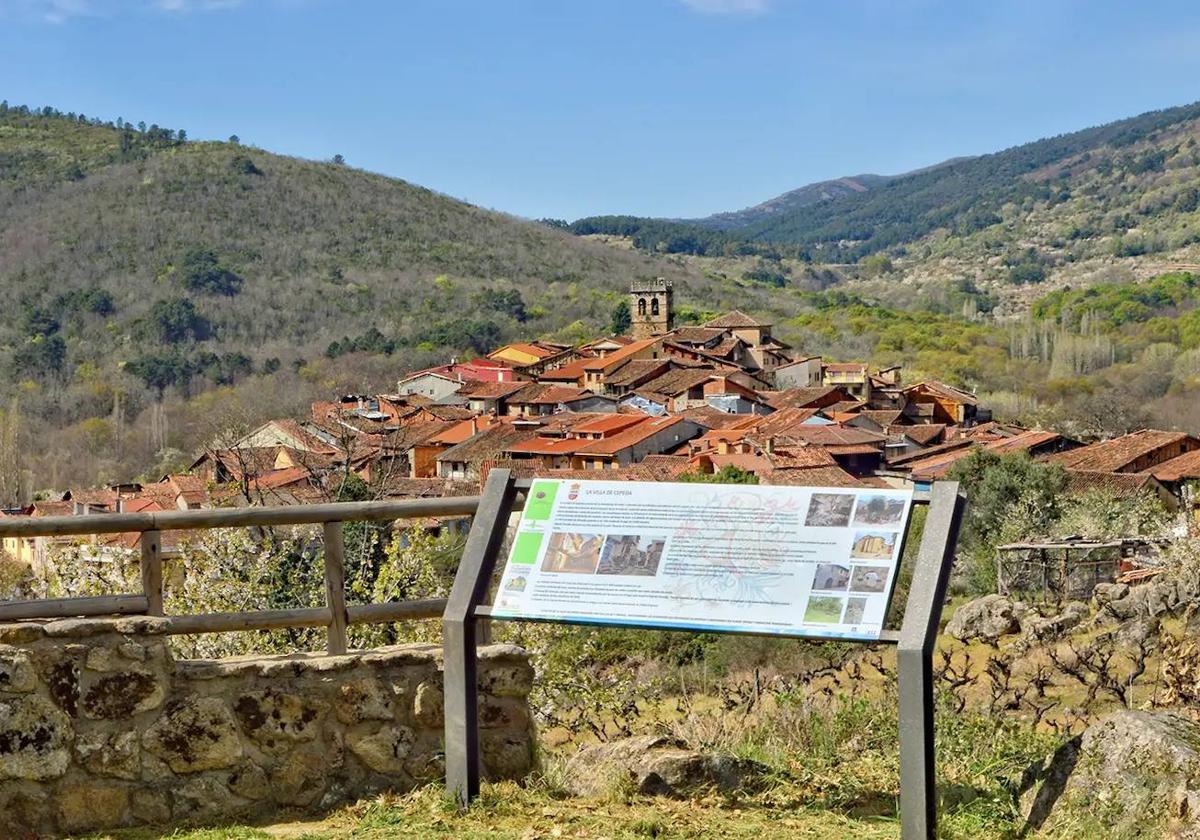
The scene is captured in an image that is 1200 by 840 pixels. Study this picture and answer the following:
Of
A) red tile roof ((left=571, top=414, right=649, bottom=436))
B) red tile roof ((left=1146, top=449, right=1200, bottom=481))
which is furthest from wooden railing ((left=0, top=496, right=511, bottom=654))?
red tile roof ((left=571, top=414, right=649, bottom=436))

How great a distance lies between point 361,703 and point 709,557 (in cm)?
152

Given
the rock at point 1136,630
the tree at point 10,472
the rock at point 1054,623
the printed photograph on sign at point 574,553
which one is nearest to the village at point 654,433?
the tree at point 10,472

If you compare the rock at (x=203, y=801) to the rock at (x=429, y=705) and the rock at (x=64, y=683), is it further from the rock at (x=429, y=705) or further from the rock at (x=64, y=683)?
the rock at (x=429, y=705)

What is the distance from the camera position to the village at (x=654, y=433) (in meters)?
38.5

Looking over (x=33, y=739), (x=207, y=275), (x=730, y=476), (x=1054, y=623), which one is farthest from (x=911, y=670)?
(x=207, y=275)

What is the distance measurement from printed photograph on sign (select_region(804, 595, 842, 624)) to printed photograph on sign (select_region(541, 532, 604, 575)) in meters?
0.82

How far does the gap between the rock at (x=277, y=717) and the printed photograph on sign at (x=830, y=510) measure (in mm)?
2018

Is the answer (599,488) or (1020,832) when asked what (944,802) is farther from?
(599,488)

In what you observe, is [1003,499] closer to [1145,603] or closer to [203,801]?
[1145,603]

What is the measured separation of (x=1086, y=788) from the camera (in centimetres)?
493

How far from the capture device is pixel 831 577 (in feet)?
15.2

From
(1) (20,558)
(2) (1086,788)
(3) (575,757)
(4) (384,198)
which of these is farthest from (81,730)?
(4) (384,198)

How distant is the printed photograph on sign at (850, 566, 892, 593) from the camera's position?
14.9ft

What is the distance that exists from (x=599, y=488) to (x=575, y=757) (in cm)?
145
